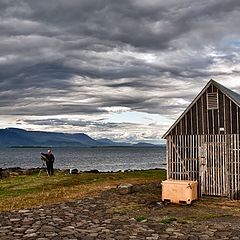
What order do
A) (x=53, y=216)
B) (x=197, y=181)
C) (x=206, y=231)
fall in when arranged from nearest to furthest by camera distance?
(x=206, y=231)
(x=53, y=216)
(x=197, y=181)

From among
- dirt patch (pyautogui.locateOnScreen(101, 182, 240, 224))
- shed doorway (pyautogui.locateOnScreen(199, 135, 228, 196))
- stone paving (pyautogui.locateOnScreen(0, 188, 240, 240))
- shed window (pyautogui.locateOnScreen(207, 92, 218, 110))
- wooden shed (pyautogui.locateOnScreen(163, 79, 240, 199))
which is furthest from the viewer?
shed window (pyautogui.locateOnScreen(207, 92, 218, 110))

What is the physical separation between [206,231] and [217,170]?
895cm

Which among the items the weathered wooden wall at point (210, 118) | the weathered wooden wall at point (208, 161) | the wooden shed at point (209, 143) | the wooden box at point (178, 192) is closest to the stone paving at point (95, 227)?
the wooden box at point (178, 192)

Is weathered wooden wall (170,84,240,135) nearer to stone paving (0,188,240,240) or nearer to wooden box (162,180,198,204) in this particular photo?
wooden box (162,180,198,204)

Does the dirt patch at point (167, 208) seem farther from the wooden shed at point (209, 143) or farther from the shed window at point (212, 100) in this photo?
the shed window at point (212, 100)

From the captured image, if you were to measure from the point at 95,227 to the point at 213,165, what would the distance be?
10.4m

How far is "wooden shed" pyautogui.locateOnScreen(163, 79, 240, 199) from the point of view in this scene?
23.5 m

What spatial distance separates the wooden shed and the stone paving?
19.6 ft

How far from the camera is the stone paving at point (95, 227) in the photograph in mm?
14531

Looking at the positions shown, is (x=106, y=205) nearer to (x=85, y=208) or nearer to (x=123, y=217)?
(x=85, y=208)

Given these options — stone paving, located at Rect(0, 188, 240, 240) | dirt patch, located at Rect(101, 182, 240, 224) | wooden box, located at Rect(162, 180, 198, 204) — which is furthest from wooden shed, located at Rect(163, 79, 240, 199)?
stone paving, located at Rect(0, 188, 240, 240)

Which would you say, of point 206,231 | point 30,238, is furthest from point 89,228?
point 206,231

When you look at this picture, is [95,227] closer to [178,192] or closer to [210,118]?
[178,192]

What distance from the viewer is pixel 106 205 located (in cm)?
2094
